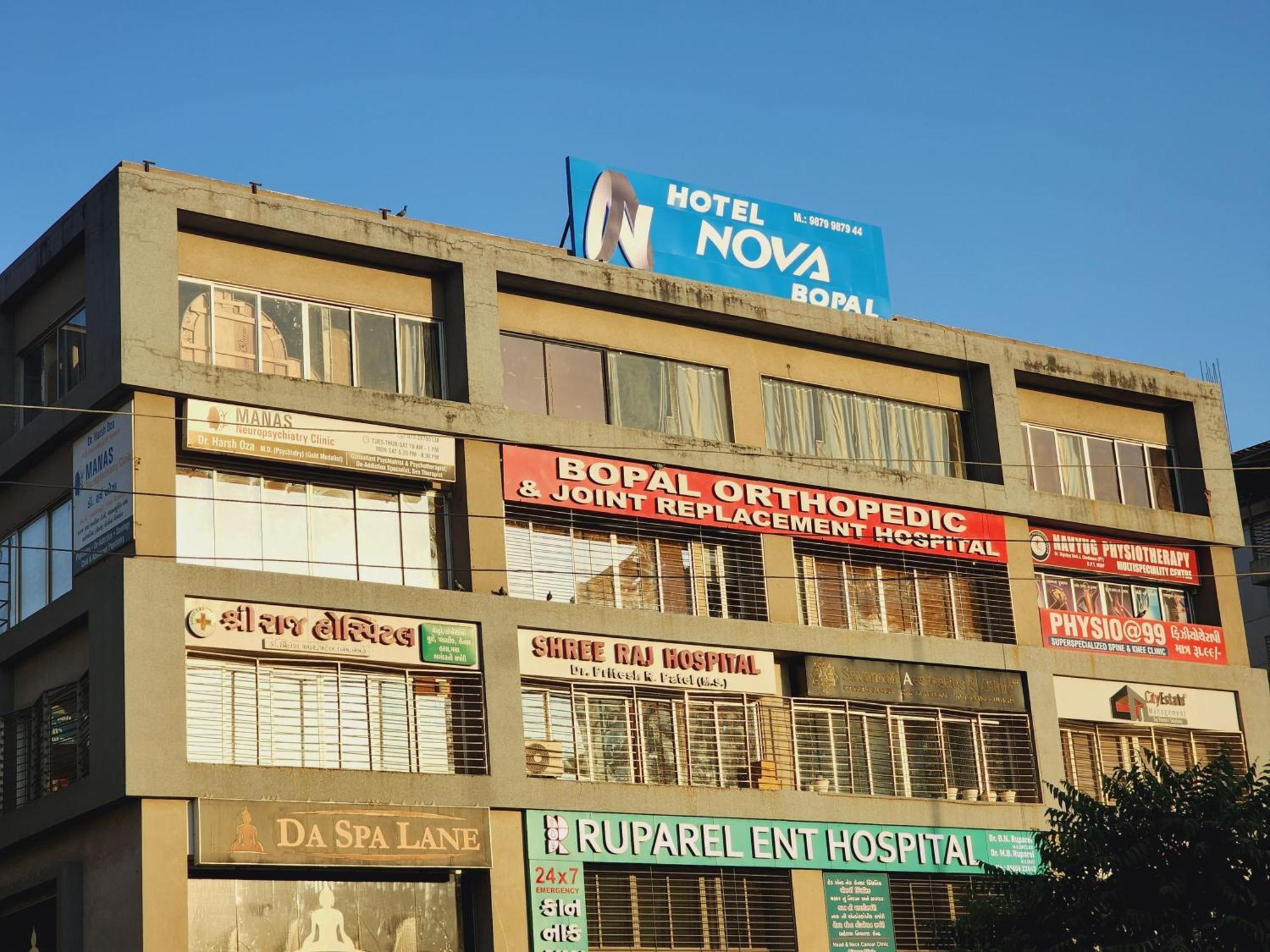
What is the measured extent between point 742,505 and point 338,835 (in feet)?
34.7

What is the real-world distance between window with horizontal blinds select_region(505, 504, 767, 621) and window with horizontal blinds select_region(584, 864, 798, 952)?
4.77 metres

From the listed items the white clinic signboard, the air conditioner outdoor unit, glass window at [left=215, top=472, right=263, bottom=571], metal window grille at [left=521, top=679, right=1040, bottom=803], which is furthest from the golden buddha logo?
the white clinic signboard

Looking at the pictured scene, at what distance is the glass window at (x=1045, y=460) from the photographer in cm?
4009

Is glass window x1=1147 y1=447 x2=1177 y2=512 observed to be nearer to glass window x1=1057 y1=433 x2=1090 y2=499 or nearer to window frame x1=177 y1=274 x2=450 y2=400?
glass window x1=1057 y1=433 x2=1090 y2=499

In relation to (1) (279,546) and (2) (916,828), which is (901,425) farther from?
(1) (279,546)

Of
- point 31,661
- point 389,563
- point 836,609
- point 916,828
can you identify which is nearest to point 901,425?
point 836,609

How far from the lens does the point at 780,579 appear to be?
35125 millimetres

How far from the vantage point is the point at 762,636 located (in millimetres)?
34250

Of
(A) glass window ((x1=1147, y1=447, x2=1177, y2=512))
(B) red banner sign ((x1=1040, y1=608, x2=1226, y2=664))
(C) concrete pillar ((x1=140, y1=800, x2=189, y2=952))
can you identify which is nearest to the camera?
(C) concrete pillar ((x1=140, y1=800, x2=189, y2=952))

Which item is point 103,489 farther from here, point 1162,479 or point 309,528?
point 1162,479

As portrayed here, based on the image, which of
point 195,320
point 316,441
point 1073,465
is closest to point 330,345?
point 316,441

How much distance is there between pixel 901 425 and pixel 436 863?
1443 cm

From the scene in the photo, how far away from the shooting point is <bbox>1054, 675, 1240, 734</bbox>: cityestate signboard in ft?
125

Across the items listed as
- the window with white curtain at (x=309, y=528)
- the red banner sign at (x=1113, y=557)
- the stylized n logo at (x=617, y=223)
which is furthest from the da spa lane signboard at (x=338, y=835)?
the red banner sign at (x=1113, y=557)
